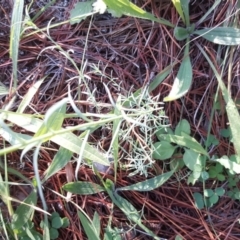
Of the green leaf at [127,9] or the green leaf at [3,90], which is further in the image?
the green leaf at [3,90]

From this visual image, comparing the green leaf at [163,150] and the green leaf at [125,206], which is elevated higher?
the green leaf at [163,150]

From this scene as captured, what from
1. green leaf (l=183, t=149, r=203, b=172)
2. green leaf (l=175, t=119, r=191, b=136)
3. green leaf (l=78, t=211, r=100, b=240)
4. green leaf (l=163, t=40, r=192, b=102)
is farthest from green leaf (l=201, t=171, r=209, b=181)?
green leaf (l=78, t=211, r=100, b=240)

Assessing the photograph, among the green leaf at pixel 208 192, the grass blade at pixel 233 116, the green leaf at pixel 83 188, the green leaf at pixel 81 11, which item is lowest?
the green leaf at pixel 83 188

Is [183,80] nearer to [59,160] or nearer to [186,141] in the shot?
[186,141]

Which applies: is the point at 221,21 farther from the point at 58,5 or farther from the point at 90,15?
the point at 58,5

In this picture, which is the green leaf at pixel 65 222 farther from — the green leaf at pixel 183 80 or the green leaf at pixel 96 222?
the green leaf at pixel 183 80

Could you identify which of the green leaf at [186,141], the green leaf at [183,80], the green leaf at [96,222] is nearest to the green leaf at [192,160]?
the green leaf at [186,141]

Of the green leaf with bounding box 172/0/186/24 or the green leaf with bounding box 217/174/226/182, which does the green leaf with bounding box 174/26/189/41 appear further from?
the green leaf with bounding box 217/174/226/182
